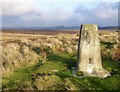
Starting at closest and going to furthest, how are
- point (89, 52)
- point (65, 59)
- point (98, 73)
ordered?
1. point (98, 73)
2. point (89, 52)
3. point (65, 59)

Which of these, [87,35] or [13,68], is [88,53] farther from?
[13,68]

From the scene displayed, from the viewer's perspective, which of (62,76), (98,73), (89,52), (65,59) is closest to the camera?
(62,76)

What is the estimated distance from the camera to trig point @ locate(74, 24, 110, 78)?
60.5 feet

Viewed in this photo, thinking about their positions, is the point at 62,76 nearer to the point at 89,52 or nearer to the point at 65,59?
the point at 89,52

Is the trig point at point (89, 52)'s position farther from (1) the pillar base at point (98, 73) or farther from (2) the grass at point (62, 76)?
(2) the grass at point (62, 76)

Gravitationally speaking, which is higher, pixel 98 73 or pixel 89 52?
pixel 89 52

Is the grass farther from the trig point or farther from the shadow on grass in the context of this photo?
the trig point

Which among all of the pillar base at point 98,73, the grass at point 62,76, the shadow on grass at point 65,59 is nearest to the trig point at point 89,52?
the pillar base at point 98,73

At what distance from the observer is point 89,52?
18.6 meters

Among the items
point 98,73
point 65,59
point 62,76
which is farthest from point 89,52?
point 65,59

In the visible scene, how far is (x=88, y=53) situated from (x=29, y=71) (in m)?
4.57

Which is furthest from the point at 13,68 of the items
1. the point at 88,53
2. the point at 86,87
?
the point at 86,87

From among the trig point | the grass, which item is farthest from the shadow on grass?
the trig point

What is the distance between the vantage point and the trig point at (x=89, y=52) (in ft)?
60.5
